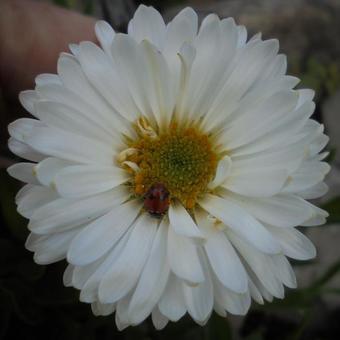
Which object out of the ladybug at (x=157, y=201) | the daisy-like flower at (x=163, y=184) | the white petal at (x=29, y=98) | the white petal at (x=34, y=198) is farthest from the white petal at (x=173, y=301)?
the white petal at (x=29, y=98)

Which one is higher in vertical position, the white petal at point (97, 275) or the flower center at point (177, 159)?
the flower center at point (177, 159)

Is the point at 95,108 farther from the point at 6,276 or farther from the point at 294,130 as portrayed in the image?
the point at 6,276

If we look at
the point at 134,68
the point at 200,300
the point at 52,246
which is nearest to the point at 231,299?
the point at 200,300

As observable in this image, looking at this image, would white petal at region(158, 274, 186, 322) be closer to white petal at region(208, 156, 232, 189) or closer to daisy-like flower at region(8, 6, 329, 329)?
daisy-like flower at region(8, 6, 329, 329)

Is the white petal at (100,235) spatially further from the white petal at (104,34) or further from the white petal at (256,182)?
the white petal at (104,34)

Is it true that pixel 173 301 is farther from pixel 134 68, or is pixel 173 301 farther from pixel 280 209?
pixel 134 68

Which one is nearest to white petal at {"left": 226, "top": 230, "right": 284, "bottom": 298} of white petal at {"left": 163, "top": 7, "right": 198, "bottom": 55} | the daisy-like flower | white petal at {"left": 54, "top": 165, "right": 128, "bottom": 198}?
the daisy-like flower
